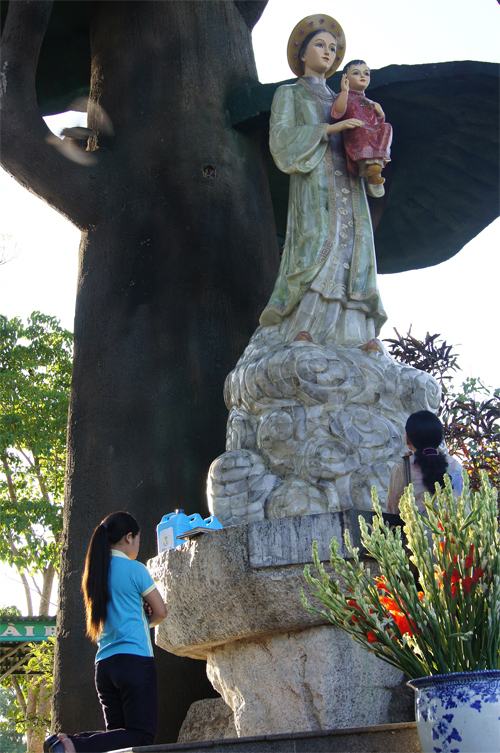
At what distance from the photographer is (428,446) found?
12.6 ft

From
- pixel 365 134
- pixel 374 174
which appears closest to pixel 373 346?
pixel 374 174

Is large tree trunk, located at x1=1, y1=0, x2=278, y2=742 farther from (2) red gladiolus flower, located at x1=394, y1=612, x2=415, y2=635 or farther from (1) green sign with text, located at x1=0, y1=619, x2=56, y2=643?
(1) green sign with text, located at x1=0, y1=619, x2=56, y2=643

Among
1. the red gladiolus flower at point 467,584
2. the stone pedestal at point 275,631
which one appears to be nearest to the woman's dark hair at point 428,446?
the stone pedestal at point 275,631

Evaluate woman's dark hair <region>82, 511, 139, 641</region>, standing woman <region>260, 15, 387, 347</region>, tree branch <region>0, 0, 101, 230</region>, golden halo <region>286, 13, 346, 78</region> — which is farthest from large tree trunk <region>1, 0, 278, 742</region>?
woman's dark hair <region>82, 511, 139, 641</region>

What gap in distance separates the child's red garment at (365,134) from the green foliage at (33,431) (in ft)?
25.8

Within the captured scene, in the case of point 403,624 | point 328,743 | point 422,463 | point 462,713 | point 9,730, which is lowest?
point 9,730

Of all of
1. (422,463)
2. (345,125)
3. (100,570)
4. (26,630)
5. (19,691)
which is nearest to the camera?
(100,570)

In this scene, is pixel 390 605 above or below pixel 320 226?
below

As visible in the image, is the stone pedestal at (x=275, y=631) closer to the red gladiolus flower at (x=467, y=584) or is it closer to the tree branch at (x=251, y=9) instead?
the red gladiolus flower at (x=467, y=584)

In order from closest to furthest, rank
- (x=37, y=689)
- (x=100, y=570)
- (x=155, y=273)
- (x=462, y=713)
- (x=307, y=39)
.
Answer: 1. (x=462, y=713)
2. (x=100, y=570)
3. (x=307, y=39)
4. (x=155, y=273)
5. (x=37, y=689)

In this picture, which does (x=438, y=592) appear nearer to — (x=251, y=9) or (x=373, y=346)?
(x=373, y=346)

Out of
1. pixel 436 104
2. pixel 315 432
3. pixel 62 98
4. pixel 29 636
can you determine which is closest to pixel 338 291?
pixel 315 432

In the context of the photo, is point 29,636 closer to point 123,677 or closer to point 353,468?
point 353,468

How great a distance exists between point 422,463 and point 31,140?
534 cm
